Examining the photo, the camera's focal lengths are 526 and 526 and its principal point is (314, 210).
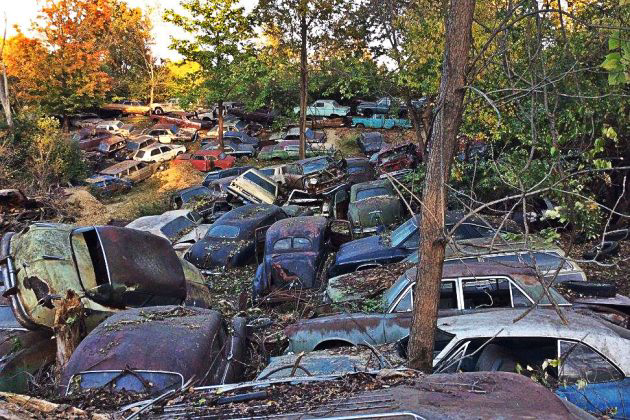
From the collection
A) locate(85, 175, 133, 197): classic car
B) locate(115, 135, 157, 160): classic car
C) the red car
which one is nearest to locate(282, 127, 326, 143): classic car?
the red car

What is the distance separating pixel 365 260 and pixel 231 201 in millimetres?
7774

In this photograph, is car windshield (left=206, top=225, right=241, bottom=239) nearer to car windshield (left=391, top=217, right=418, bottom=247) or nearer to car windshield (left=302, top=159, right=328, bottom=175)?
car windshield (left=391, top=217, right=418, bottom=247)

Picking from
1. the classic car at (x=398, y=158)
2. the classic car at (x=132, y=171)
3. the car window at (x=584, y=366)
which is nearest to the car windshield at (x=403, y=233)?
the car window at (x=584, y=366)

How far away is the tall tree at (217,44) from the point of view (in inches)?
935

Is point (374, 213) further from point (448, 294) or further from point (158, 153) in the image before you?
point (158, 153)

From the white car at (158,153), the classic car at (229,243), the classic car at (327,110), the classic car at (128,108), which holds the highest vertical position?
the classic car at (128,108)

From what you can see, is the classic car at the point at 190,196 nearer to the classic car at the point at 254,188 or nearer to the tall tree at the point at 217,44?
the classic car at the point at 254,188

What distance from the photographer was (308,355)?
5602 millimetres

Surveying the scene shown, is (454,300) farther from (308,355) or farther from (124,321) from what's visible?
(124,321)

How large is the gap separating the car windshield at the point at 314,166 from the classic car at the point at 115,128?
17.6 m

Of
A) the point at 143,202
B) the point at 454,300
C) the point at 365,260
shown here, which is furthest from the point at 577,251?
the point at 143,202

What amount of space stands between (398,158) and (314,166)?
2.97m

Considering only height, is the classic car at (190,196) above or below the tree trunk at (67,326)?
above

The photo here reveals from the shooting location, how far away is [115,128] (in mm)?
31812
